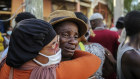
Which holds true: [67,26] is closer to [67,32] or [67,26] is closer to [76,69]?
[67,32]

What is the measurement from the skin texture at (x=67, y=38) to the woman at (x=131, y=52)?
0.65 meters

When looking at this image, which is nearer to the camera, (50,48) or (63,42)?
(50,48)

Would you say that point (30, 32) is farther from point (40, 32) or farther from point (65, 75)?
point (65, 75)

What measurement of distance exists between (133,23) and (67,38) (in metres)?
0.92

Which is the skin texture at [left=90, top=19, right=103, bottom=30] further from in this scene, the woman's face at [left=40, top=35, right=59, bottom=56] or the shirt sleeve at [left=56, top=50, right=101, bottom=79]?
the woman's face at [left=40, top=35, right=59, bottom=56]

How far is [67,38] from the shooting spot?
5.23ft

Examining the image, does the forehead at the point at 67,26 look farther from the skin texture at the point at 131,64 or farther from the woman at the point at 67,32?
the skin texture at the point at 131,64

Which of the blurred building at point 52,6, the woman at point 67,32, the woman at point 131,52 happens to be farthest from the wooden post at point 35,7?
the blurred building at point 52,6

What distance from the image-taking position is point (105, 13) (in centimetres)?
1897

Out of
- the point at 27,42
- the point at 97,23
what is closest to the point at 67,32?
the point at 27,42

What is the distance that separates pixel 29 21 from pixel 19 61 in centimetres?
27

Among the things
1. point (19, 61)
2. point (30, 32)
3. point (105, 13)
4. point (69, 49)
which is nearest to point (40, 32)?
point (30, 32)

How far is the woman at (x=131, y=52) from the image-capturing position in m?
1.88

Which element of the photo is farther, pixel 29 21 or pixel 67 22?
pixel 67 22
